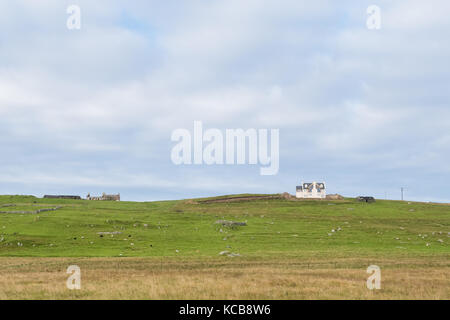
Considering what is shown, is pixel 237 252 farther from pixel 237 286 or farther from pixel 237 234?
pixel 237 286

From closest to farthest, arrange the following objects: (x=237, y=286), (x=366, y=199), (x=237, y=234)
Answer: (x=237, y=286) → (x=237, y=234) → (x=366, y=199)

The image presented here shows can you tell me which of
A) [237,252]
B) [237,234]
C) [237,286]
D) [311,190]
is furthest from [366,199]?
[237,286]

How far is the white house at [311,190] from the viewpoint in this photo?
15250cm

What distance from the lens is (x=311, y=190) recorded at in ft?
504

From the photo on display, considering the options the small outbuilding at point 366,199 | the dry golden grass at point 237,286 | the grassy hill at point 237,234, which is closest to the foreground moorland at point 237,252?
the dry golden grass at point 237,286

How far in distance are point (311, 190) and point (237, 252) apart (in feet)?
346

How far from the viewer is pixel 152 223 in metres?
84.3

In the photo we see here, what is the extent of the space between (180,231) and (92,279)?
46.9m

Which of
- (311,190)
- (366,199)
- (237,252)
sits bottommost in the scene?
(237,252)

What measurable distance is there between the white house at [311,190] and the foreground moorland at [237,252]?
21878mm

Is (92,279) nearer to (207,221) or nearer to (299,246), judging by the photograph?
(299,246)

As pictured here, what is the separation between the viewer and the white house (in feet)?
500
